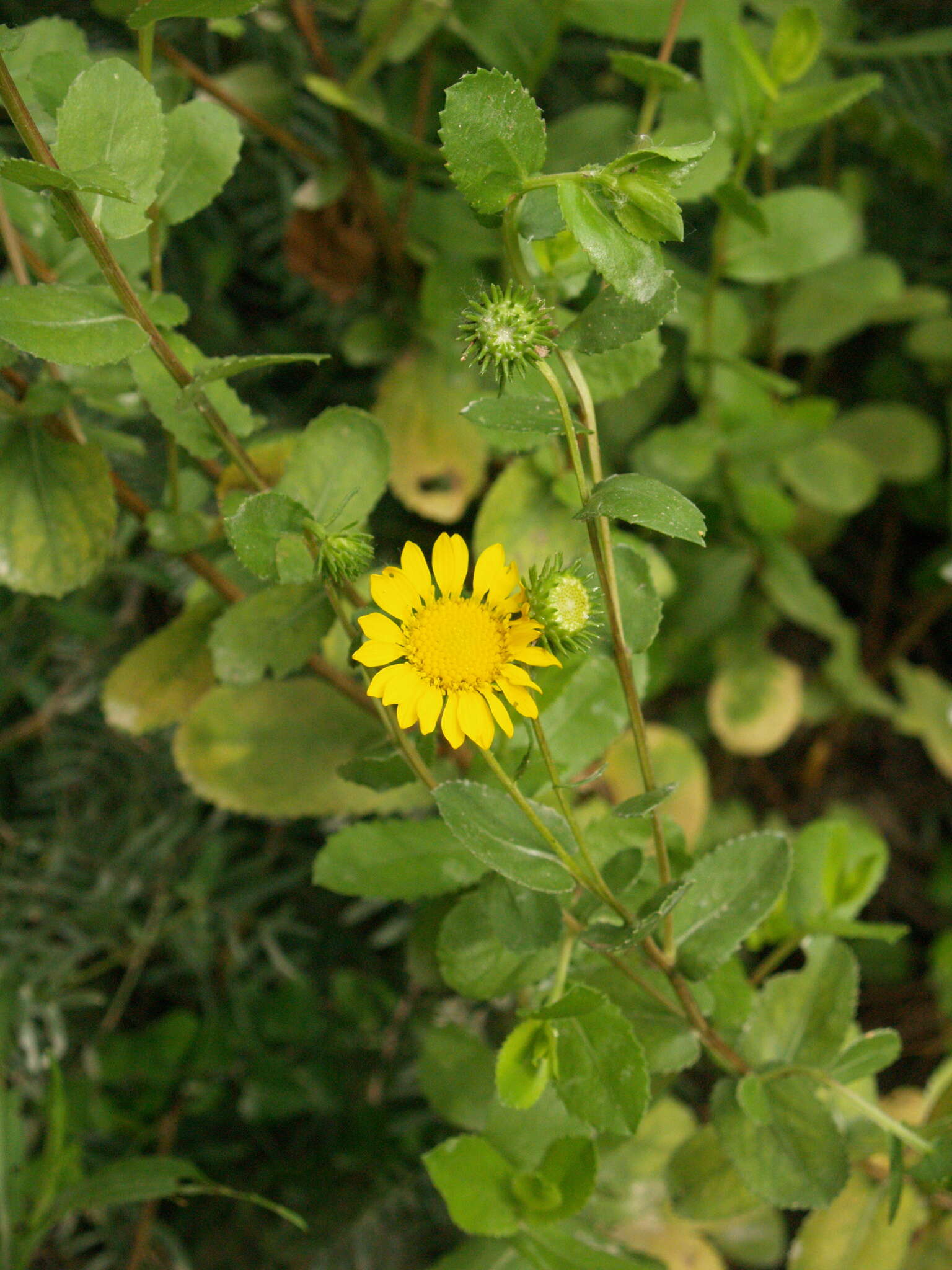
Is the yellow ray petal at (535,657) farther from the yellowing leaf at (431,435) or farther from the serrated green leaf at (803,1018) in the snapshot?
the yellowing leaf at (431,435)

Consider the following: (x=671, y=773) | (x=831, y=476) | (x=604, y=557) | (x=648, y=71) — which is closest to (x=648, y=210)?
(x=604, y=557)

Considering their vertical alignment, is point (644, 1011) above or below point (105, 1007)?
above

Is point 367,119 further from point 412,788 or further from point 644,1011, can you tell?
point 644,1011

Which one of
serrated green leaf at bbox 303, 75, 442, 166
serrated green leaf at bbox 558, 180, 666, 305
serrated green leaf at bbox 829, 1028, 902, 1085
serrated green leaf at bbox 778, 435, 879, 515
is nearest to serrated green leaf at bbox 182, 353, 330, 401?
serrated green leaf at bbox 558, 180, 666, 305

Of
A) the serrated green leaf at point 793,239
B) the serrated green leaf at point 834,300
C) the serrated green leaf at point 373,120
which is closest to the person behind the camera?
the serrated green leaf at point 373,120

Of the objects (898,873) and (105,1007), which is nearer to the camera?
(105,1007)

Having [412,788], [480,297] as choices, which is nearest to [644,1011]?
[412,788]

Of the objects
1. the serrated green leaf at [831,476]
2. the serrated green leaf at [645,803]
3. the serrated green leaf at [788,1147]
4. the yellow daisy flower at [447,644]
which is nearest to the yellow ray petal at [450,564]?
the yellow daisy flower at [447,644]
